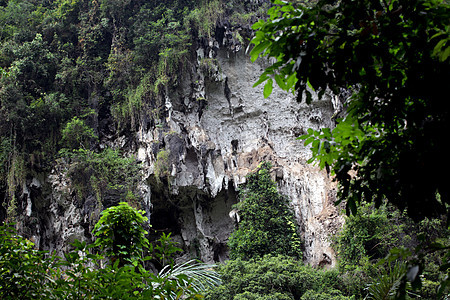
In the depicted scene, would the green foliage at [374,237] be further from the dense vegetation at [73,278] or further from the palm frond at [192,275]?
the dense vegetation at [73,278]

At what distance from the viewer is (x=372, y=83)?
2131mm

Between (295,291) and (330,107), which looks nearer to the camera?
(295,291)

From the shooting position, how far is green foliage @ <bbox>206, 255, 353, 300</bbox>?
9430 millimetres

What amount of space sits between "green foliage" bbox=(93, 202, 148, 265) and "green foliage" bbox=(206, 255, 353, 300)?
5.81m

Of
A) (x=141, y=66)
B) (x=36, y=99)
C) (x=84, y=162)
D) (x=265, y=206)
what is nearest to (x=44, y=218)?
(x=84, y=162)

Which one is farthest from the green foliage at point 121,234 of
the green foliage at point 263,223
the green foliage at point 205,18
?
the green foliage at point 205,18

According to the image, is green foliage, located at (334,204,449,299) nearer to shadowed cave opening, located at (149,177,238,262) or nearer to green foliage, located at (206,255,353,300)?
green foliage, located at (206,255,353,300)

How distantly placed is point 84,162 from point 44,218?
2.83 metres

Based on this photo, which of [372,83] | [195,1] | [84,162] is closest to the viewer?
[372,83]

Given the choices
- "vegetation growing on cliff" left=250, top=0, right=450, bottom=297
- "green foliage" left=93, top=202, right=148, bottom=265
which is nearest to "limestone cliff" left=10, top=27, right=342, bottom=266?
"green foliage" left=93, top=202, right=148, bottom=265

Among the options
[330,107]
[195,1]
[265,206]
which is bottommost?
[265,206]

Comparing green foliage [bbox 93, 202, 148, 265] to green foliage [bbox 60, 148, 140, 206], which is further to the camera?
green foliage [bbox 60, 148, 140, 206]

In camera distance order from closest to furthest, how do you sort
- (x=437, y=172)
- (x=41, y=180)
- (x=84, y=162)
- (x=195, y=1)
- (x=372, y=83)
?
(x=437, y=172), (x=372, y=83), (x=84, y=162), (x=41, y=180), (x=195, y=1)

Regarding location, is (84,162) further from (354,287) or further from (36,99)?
(354,287)
